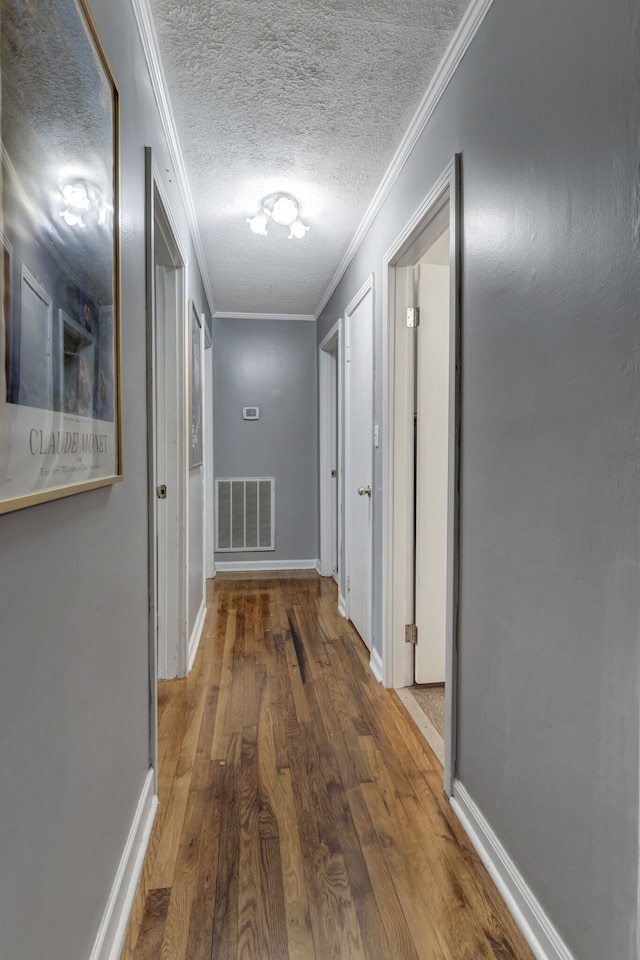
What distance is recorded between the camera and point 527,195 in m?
1.15

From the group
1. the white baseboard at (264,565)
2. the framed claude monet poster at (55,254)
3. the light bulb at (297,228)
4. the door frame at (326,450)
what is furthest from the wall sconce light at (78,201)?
the white baseboard at (264,565)

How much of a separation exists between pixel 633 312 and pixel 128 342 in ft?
3.73

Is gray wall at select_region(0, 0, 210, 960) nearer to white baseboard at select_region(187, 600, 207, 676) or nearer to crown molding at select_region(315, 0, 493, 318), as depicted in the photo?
crown molding at select_region(315, 0, 493, 318)

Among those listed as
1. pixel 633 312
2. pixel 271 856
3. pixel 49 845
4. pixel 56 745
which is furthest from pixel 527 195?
pixel 271 856

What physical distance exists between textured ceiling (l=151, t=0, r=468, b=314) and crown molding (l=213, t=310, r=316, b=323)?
168cm

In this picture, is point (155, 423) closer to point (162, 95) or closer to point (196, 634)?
point (162, 95)

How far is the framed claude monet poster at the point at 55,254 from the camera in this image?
0.62 m

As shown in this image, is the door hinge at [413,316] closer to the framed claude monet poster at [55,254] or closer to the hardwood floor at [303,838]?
the framed claude monet poster at [55,254]

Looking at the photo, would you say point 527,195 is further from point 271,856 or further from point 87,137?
point 271,856

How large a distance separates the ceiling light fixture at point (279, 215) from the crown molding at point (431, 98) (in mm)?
370

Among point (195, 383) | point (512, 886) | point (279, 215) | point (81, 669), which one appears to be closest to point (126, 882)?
point (81, 669)

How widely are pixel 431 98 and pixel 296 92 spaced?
460mm

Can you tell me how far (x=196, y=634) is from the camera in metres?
2.86

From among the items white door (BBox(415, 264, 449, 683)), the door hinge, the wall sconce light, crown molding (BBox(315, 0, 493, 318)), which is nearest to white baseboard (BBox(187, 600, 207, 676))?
white door (BBox(415, 264, 449, 683))
